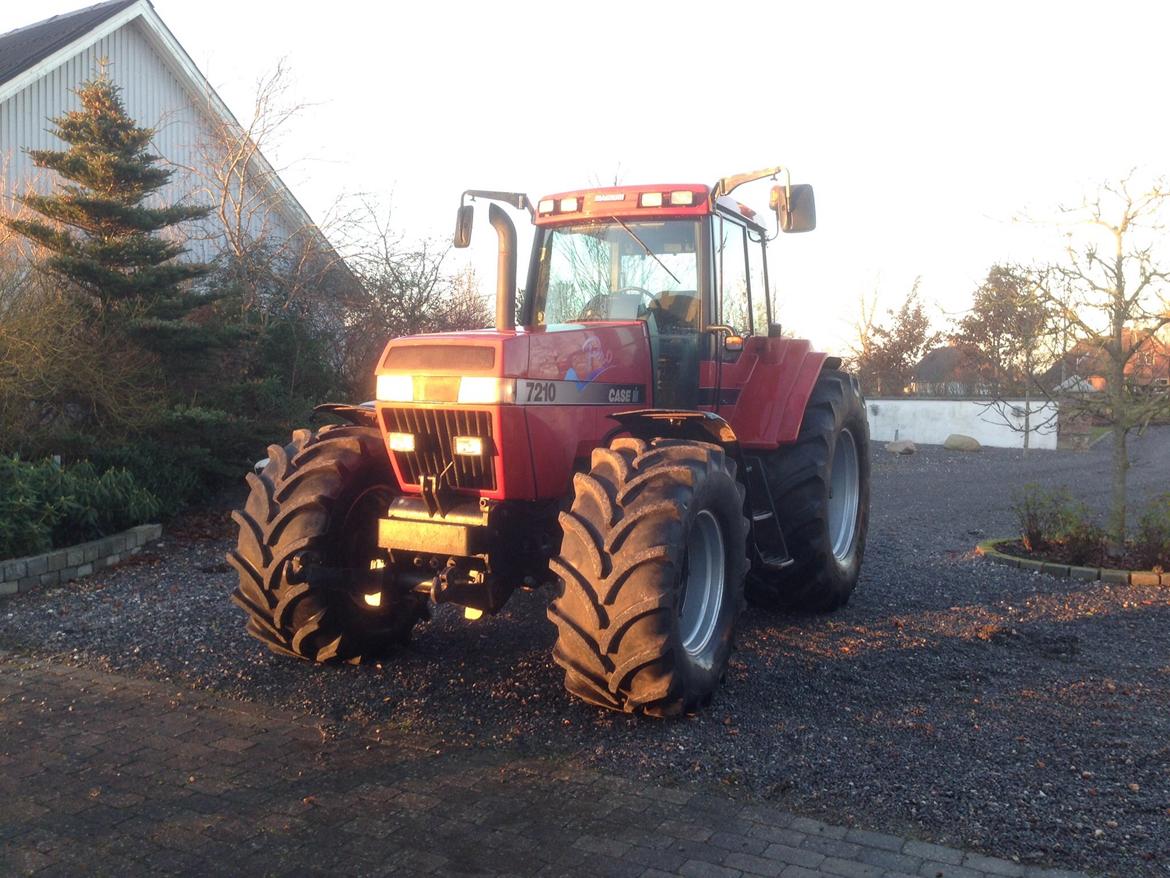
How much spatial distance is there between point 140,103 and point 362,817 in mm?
16923

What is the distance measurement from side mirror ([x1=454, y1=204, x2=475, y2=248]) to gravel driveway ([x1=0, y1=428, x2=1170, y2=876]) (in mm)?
2446

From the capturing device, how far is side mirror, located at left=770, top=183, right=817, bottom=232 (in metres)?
6.19

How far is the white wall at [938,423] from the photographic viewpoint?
27.0m

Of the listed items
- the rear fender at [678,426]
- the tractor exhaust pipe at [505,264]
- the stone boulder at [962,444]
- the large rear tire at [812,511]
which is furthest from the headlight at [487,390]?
the stone boulder at [962,444]

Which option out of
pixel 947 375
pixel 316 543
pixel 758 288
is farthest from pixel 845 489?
pixel 947 375

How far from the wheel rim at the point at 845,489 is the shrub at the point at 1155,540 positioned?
8.99 feet

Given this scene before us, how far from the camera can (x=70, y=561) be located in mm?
8703

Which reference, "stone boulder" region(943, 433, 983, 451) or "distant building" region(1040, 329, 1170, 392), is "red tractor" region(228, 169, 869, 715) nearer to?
"distant building" region(1040, 329, 1170, 392)

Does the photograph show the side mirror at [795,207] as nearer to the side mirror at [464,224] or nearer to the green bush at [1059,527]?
the side mirror at [464,224]

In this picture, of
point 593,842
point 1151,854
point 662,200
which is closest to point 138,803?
point 593,842

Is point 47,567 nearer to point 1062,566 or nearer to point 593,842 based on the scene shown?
point 593,842

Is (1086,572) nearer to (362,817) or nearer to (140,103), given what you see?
(362,817)

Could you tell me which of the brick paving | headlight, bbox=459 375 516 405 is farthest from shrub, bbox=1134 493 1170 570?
headlight, bbox=459 375 516 405

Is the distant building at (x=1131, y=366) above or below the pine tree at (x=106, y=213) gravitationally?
below
